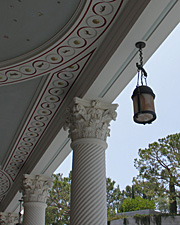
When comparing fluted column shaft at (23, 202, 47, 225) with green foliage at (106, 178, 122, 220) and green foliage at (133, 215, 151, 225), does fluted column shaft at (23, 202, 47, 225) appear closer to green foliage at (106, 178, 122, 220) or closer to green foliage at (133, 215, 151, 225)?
green foliage at (133, 215, 151, 225)

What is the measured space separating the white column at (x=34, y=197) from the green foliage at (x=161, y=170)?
41.6ft

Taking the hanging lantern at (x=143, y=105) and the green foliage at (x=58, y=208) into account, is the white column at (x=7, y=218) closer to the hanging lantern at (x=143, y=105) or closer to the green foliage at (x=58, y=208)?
the green foliage at (x=58, y=208)

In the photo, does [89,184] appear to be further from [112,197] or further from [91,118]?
[112,197]

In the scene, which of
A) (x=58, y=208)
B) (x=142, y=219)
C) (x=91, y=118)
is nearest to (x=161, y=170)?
(x=142, y=219)

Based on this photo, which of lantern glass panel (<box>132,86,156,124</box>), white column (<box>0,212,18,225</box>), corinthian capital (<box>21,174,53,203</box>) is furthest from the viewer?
white column (<box>0,212,18,225</box>)

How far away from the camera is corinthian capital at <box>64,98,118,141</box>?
6.67 m

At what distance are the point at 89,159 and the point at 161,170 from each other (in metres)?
18.1

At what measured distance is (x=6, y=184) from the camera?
13945 mm

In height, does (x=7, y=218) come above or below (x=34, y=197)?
below

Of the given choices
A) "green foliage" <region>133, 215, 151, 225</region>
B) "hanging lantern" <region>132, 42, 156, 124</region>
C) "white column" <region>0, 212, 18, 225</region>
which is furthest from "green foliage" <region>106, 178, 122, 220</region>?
"hanging lantern" <region>132, 42, 156, 124</region>

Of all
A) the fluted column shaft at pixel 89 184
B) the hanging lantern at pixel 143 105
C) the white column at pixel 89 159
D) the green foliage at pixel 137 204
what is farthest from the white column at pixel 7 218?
the hanging lantern at pixel 143 105

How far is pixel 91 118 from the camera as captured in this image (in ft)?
22.2

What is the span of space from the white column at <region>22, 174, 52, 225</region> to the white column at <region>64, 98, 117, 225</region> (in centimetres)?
474

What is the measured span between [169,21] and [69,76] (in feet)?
8.95
